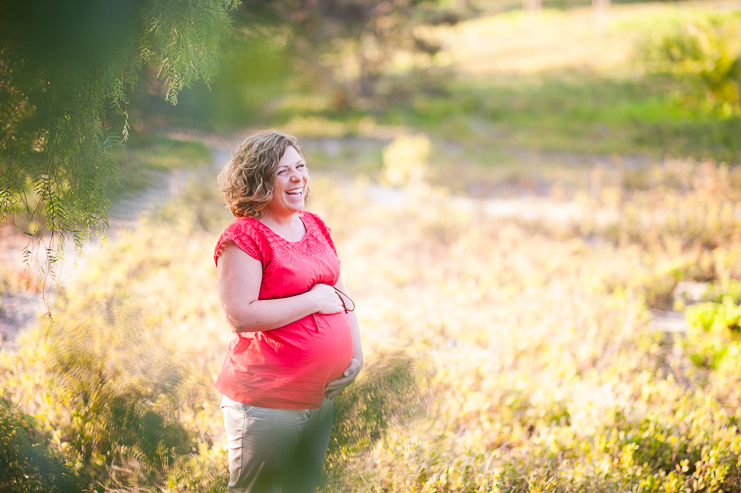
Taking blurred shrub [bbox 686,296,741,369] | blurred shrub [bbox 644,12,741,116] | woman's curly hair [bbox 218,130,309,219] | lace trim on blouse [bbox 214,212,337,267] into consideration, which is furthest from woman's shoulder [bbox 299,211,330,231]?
blurred shrub [bbox 644,12,741,116]

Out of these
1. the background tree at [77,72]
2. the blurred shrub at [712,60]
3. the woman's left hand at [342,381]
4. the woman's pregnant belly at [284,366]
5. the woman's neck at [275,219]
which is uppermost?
the blurred shrub at [712,60]

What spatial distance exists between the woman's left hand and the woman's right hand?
Result: 0.27 meters

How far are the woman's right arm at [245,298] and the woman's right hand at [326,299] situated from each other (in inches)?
4.4

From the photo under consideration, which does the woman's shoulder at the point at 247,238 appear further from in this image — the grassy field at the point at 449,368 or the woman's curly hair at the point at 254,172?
the grassy field at the point at 449,368

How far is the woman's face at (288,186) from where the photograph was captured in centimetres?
170

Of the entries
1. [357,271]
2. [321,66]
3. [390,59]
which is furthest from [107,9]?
[390,59]

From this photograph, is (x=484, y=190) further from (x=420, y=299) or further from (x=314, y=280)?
(x=314, y=280)

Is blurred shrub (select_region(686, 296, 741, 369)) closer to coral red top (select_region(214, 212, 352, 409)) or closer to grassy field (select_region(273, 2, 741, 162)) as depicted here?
coral red top (select_region(214, 212, 352, 409))

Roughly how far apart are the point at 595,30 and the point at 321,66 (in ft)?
106

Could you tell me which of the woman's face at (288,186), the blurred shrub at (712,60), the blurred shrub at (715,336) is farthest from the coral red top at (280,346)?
the blurred shrub at (712,60)

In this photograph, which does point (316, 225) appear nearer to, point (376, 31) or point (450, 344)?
point (450, 344)

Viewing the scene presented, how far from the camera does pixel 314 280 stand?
1767mm

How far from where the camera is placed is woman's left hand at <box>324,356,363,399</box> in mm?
1827

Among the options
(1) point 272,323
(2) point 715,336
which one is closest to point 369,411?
(1) point 272,323
